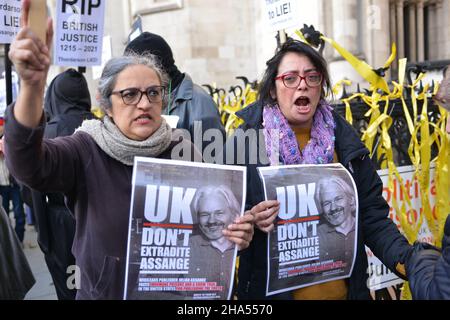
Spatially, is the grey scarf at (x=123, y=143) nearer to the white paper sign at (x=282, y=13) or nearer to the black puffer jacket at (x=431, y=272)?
the black puffer jacket at (x=431, y=272)

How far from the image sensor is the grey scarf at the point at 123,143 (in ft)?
6.14

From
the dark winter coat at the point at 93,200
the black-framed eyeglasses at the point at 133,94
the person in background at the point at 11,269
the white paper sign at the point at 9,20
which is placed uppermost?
the white paper sign at the point at 9,20

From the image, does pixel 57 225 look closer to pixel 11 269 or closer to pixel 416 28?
pixel 11 269

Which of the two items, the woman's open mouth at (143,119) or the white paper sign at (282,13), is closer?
the woman's open mouth at (143,119)

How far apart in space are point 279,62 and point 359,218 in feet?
2.67

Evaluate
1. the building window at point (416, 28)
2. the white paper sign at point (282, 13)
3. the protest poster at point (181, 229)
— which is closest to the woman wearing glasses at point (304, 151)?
the protest poster at point (181, 229)

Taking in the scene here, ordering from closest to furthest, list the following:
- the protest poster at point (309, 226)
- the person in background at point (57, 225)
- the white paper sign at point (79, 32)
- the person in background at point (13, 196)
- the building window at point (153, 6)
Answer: the protest poster at point (309, 226) < the person in background at point (57, 225) < the white paper sign at point (79, 32) < the person in background at point (13, 196) < the building window at point (153, 6)

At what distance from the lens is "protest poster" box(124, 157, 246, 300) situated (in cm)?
181

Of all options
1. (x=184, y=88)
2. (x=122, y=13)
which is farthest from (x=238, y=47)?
(x=184, y=88)

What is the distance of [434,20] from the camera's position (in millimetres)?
13250

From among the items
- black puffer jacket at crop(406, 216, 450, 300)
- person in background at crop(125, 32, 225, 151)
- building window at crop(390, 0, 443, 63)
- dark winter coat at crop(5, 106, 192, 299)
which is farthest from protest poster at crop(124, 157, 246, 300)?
building window at crop(390, 0, 443, 63)

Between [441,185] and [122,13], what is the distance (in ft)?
48.3

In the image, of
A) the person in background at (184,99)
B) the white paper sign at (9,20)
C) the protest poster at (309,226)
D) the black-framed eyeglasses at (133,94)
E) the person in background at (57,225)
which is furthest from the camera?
the white paper sign at (9,20)

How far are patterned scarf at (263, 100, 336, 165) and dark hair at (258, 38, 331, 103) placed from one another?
0.10 m
